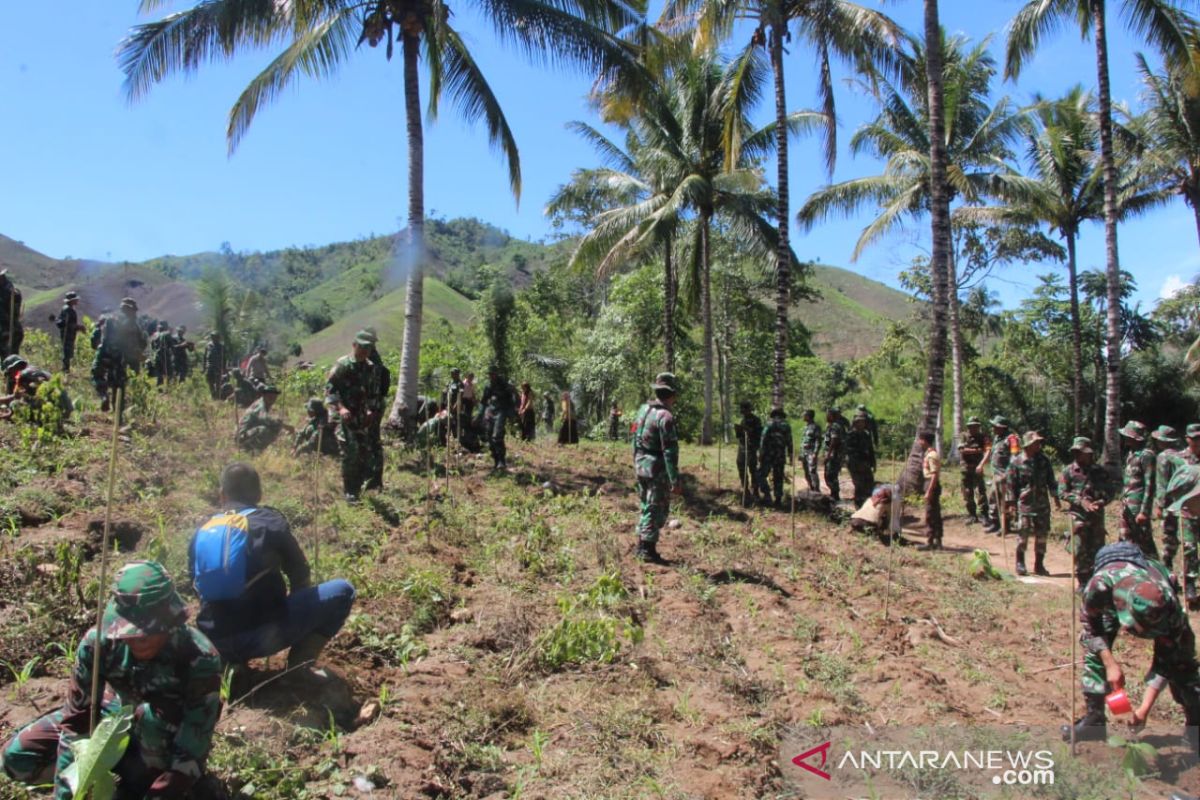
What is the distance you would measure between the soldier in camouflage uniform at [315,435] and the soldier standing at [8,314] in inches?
182

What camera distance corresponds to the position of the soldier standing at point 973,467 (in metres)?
11.8

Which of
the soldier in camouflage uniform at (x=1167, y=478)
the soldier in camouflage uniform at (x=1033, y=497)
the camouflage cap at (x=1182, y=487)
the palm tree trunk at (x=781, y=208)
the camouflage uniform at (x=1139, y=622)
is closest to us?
the camouflage uniform at (x=1139, y=622)

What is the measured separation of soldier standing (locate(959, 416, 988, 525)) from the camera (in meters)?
11.8

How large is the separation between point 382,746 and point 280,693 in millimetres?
662

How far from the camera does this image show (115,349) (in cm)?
1032

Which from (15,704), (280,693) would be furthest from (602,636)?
(15,704)

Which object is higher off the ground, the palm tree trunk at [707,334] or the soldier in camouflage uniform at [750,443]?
the palm tree trunk at [707,334]

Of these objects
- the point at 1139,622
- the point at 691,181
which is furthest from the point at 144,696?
the point at 691,181

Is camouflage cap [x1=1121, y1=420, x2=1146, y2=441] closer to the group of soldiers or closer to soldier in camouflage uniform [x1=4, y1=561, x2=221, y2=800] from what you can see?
the group of soldiers

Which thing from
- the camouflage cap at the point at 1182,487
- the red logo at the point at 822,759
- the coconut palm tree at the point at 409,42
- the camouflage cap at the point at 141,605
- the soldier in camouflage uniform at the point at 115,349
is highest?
the coconut palm tree at the point at 409,42

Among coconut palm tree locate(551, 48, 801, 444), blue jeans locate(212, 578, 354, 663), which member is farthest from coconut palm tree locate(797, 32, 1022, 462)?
blue jeans locate(212, 578, 354, 663)

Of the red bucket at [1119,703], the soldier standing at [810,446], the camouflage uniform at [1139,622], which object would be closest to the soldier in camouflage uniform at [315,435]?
the soldier standing at [810,446]

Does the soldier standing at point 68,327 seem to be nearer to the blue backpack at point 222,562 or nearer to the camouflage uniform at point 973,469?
the blue backpack at point 222,562

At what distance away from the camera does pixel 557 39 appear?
435 inches
